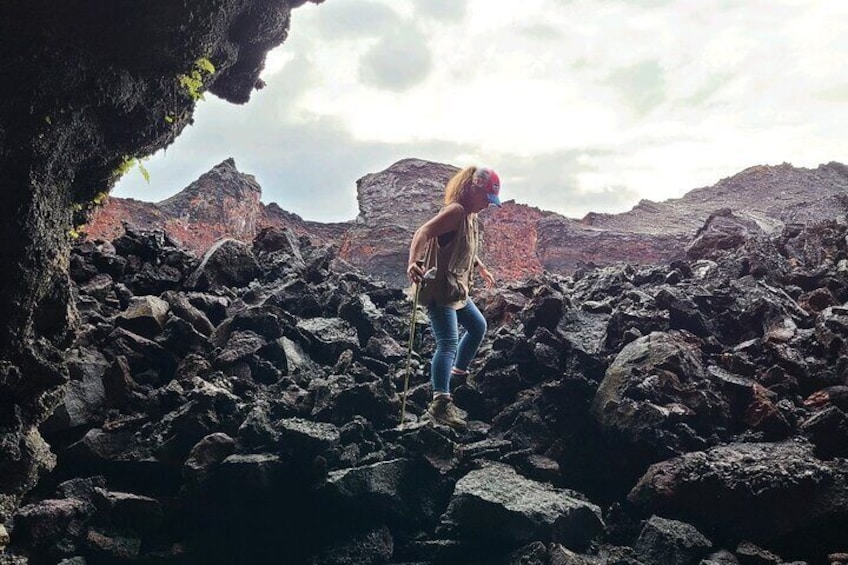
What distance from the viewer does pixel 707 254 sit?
9.98 metres

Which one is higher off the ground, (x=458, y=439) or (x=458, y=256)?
(x=458, y=256)

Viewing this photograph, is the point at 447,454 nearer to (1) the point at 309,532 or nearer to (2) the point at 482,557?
(2) the point at 482,557

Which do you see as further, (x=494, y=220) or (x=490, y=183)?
(x=494, y=220)

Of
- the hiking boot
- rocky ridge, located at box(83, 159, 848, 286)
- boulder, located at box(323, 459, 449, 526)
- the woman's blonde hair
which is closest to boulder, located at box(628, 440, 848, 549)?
boulder, located at box(323, 459, 449, 526)

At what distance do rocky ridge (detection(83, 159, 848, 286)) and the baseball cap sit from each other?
59.7ft

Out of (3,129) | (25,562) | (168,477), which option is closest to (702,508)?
(168,477)

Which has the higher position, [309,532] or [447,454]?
[447,454]

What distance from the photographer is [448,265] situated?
558 cm

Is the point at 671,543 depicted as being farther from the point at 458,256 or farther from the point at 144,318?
the point at 144,318

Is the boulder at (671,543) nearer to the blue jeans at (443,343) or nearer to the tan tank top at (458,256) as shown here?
the blue jeans at (443,343)

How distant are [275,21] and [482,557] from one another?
471 centimetres

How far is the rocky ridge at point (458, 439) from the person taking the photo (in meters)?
4.04

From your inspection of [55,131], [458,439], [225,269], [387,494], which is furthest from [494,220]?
[55,131]

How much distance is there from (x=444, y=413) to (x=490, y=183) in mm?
2177
